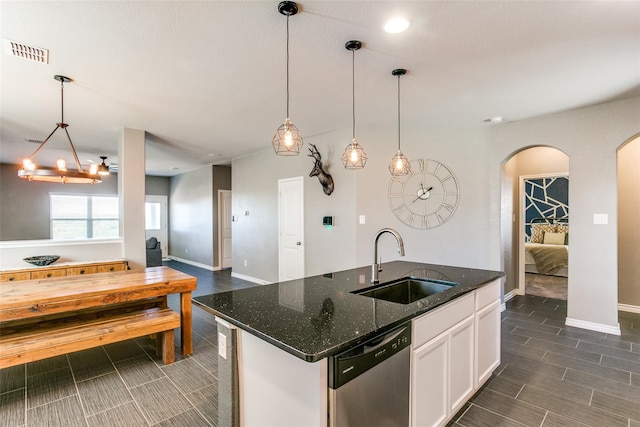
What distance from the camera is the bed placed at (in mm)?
6332

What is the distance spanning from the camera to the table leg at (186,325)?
3059mm

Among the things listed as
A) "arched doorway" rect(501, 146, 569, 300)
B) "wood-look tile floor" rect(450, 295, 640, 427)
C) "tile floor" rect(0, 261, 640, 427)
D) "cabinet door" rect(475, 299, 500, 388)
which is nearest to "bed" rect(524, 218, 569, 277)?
"arched doorway" rect(501, 146, 569, 300)

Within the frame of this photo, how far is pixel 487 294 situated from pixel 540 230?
21.6 feet

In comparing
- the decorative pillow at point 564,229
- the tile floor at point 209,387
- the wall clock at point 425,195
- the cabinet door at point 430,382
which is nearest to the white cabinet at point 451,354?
the cabinet door at point 430,382

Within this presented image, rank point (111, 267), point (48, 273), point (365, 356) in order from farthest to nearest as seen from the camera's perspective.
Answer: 1. point (111, 267)
2. point (48, 273)
3. point (365, 356)

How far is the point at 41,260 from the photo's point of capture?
3.57 m

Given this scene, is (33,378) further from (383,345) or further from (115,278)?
(383,345)

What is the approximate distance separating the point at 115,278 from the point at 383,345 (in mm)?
2775

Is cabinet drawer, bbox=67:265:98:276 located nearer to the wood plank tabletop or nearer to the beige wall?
the wood plank tabletop

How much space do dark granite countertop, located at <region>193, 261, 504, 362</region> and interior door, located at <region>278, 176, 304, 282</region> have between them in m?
2.94

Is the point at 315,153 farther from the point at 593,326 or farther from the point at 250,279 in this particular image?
the point at 593,326

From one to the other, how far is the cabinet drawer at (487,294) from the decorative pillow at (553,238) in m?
6.02

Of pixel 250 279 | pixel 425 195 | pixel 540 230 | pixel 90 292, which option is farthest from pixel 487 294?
pixel 540 230

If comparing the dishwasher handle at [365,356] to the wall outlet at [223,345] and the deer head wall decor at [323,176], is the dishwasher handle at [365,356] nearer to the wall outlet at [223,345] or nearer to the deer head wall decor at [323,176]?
the wall outlet at [223,345]
